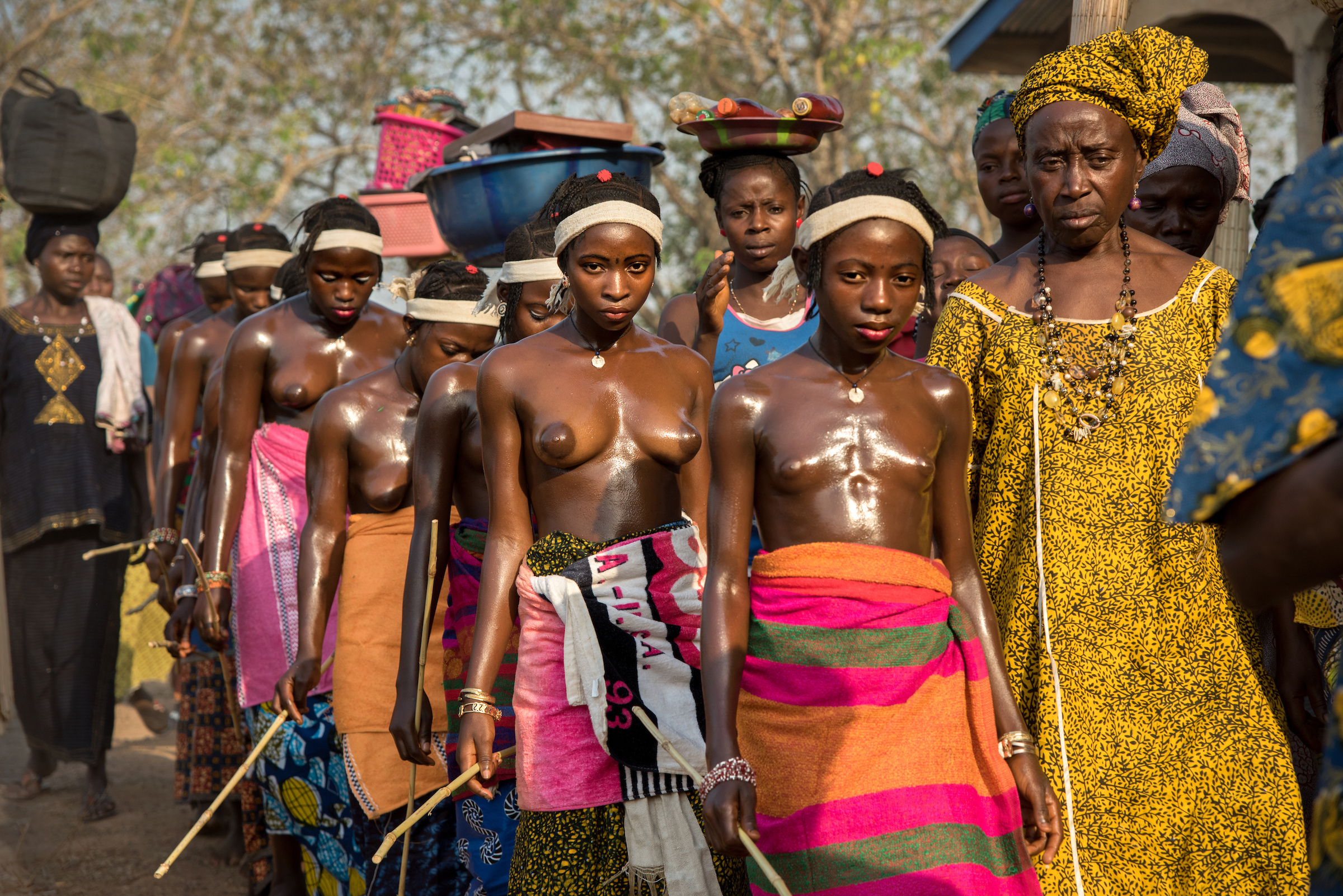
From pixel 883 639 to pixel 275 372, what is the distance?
11.7 feet

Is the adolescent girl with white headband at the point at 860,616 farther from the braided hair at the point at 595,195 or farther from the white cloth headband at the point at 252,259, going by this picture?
the white cloth headband at the point at 252,259

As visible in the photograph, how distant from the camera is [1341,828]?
147 cm

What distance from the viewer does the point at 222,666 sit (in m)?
6.03

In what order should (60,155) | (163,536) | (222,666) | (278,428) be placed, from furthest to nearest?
Answer: (60,155)
(163,536)
(222,666)
(278,428)

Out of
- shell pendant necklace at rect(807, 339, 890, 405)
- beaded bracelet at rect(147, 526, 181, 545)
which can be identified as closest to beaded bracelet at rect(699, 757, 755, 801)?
shell pendant necklace at rect(807, 339, 890, 405)

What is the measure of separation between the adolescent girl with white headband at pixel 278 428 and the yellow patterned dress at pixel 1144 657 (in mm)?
3216

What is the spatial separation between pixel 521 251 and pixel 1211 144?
214 cm

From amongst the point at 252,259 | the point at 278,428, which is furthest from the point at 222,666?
the point at 252,259

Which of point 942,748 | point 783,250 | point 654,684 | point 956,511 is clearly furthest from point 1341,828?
point 783,250

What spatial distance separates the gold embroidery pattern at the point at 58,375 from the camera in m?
8.13

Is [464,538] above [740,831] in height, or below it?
above

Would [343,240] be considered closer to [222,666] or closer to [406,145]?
[222,666]

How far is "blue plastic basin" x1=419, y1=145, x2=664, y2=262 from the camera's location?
220 inches

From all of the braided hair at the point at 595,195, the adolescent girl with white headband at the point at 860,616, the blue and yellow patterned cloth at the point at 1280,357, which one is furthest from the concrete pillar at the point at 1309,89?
the blue and yellow patterned cloth at the point at 1280,357
